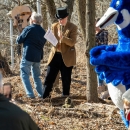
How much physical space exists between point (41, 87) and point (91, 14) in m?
1.95

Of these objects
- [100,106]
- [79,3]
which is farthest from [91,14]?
[79,3]

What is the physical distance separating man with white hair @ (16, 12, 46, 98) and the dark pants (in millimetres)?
289

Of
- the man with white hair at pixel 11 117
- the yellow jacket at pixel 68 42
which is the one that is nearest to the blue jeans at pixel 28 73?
the yellow jacket at pixel 68 42

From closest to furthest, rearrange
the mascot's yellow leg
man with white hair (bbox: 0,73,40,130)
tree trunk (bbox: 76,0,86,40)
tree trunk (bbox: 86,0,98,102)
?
1. man with white hair (bbox: 0,73,40,130)
2. the mascot's yellow leg
3. tree trunk (bbox: 86,0,98,102)
4. tree trunk (bbox: 76,0,86,40)

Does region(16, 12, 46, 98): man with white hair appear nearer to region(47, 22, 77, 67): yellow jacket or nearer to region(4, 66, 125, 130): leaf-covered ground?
region(47, 22, 77, 67): yellow jacket

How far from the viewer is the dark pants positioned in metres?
6.66

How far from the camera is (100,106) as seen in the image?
20.0ft

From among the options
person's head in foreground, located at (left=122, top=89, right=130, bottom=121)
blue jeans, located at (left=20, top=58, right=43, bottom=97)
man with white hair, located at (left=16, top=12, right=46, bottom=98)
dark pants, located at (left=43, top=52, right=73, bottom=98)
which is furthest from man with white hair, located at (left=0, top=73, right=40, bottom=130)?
blue jeans, located at (left=20, top=58, right=43, bottom=97)

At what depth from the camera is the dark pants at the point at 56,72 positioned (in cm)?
666

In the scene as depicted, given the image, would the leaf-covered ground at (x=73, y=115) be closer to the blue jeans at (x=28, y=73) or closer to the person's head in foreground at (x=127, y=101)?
the blue jeans at (x=28, y=73)

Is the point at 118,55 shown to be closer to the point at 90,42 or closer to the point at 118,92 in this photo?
the point at 118,92

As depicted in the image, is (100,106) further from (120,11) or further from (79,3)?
(79,3)

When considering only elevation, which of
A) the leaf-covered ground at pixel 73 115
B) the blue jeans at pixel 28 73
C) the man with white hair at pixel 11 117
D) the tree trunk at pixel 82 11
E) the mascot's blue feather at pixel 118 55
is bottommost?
the leaf-covered ground at pixel 73 115

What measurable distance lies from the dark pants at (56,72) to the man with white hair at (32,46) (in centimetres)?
29
